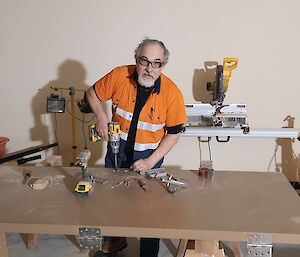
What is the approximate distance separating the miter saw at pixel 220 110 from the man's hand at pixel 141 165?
39.2 inches

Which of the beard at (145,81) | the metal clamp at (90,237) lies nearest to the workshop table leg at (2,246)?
the metal clamp at (90,237)

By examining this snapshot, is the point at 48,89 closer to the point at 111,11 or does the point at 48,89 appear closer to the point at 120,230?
the point at 111,11

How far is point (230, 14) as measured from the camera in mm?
2875

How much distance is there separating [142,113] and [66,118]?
1440mm

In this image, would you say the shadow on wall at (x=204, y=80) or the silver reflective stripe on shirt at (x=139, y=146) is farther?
the shadow on wall at (x=204, y=80)

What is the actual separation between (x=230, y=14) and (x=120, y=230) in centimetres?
214

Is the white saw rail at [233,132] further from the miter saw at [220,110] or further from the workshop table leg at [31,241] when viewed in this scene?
the workshop table leg at [31,241]

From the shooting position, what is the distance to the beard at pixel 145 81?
1.91 meters

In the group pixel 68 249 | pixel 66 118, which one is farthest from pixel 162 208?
pixel 66 118

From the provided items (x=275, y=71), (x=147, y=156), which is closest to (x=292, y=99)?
(x=275, y=71)

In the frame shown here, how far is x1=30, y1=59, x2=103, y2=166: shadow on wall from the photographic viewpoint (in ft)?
10.3

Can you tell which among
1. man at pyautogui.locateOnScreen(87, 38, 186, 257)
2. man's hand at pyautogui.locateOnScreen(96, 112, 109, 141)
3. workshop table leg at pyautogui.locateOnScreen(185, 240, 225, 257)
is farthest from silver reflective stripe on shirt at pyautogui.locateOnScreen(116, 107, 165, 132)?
workshop table leg at pyautogui.locateOnScreen(185, 240, 225, 257)

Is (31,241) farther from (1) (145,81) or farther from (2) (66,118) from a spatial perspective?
(1) (145,81)

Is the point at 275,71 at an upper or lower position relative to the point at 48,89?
upper
